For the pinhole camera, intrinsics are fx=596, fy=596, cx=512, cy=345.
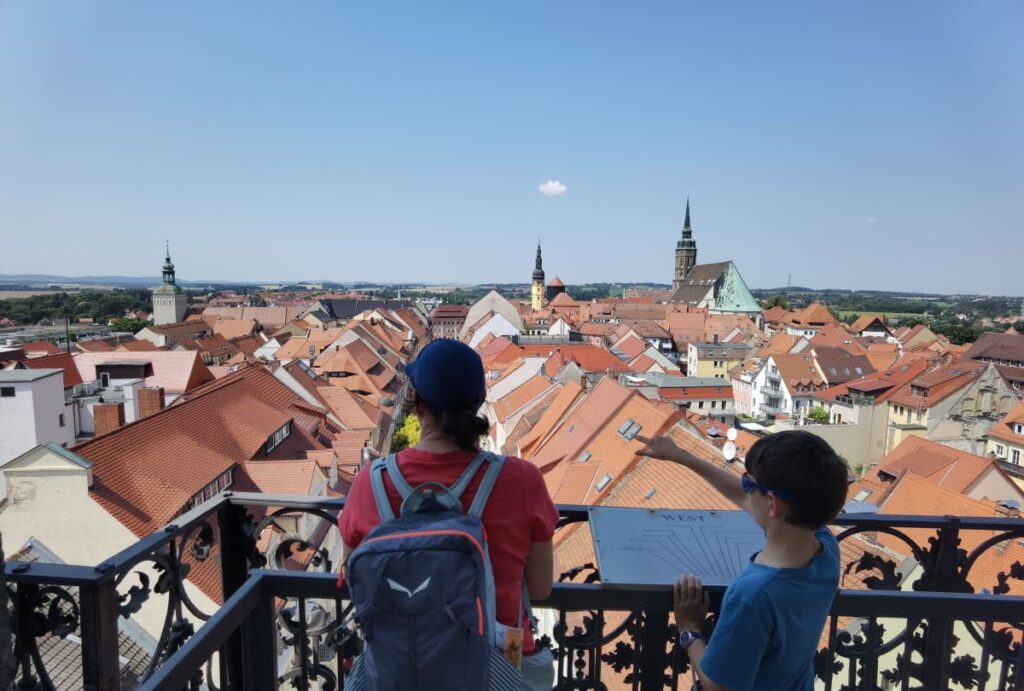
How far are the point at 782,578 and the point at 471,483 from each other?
1034mm

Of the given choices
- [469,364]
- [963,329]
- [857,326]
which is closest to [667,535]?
[469,364]

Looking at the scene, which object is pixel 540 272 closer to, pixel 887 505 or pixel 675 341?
pixel 675 341

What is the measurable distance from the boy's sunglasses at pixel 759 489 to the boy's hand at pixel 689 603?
49 centimetres

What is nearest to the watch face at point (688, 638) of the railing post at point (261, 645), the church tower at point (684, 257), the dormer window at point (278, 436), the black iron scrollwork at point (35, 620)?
the railing post at point (261, 645)

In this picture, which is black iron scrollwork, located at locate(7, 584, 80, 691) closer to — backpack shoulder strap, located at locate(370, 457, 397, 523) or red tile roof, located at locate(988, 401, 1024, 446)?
backpack shoulder strap, located at locate(370, 457, 397, 523)

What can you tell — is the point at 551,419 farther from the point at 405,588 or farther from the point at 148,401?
the point at 405,588

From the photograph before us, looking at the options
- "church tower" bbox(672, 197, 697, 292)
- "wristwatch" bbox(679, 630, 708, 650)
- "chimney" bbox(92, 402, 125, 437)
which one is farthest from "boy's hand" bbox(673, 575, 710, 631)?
"church tower" bbox(672, 197, 697, 292)

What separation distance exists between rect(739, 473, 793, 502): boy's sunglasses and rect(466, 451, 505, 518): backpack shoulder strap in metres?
0.81

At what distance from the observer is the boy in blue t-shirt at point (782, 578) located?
6.10 feet

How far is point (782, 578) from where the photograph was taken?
6.22 ft

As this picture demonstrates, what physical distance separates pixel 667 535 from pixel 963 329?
13164cm

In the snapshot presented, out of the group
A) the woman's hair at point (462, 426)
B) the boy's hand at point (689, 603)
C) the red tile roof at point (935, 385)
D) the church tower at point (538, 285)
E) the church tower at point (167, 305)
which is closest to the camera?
the woman's hair at point (462, 426)

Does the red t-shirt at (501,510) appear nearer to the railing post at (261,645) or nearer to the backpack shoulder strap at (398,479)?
the backpack shoulder strap at (398,479)

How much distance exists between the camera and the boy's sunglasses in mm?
1893
